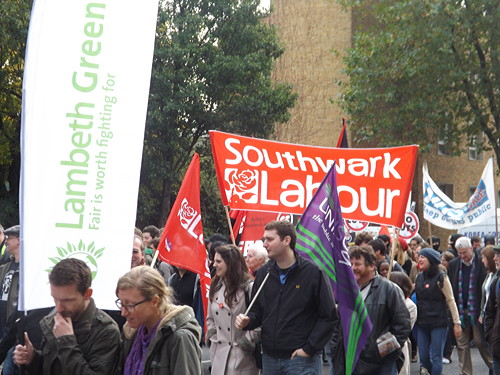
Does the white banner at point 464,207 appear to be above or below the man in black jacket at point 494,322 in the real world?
above

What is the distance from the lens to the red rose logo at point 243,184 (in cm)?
863

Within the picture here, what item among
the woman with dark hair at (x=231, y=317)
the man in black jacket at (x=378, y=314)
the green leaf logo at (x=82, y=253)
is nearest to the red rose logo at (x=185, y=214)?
the woman with dark hair at (x=231, y=317)

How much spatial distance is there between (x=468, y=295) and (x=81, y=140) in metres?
8.52

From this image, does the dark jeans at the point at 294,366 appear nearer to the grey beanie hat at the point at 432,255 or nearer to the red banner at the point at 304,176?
the red banner at the point at 304,176

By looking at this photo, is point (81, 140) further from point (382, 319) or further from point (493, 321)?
point (493, 321)

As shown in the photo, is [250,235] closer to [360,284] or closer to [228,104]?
[360,284]

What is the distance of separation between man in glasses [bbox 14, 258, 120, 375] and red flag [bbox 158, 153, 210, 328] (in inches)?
184

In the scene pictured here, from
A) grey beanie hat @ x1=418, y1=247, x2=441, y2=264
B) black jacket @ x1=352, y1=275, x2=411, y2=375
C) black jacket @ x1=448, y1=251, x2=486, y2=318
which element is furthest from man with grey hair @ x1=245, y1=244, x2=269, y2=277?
black jacket @ x1=448, y1=251, x2=486, y2=318

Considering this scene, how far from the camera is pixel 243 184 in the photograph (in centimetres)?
866

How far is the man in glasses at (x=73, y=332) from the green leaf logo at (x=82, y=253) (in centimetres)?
36

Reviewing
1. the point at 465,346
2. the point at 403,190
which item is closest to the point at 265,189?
the point at 403,190

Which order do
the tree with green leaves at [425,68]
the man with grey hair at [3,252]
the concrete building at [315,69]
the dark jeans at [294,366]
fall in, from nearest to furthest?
the dark jeans at [294,366]
the man with grey hair at [3,252]
the tree with green leaves at [425,68]
the concrete building at [315,69]

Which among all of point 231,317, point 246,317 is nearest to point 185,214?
point 231,317

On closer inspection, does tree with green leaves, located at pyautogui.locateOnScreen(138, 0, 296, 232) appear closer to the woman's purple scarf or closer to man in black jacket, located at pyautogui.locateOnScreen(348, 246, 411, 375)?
man in black jacket, located at pyautogui.locateOnScreen(348, 246, 411, 375)
